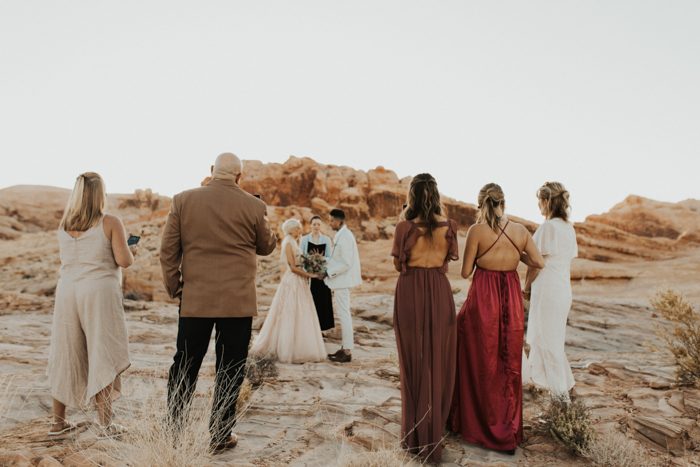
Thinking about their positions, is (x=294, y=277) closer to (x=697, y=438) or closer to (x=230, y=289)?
(x=230, y=289)

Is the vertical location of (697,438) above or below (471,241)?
below

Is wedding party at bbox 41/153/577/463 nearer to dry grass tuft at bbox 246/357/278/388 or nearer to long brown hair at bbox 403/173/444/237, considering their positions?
long brown hair at bbox 403/173/444/237

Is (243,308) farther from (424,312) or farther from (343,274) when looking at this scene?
(343,274)

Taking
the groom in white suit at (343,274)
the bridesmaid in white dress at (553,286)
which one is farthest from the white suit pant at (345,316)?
the bridesmaid in white dress at (553,286)

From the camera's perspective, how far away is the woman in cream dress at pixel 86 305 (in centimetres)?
389

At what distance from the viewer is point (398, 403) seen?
214 inches

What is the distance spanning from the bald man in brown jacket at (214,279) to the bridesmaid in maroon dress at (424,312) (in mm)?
1263

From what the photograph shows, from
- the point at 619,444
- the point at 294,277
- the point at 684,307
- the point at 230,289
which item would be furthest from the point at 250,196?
the point at 684,307

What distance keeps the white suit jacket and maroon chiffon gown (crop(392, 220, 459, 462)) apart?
12.5 feet

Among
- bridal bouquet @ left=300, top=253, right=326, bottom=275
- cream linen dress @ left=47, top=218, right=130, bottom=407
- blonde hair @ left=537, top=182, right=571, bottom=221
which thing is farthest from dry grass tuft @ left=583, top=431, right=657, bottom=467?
bridal bouquet @ left=300, top=253, right=326, bottom=275

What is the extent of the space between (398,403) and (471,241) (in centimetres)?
220

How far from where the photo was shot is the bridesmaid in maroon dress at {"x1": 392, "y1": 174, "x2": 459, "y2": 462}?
4.00 metres

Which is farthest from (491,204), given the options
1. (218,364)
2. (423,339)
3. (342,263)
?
(342,263)

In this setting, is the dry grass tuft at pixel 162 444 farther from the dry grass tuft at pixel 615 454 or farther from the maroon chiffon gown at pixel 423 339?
the dry grass tuft at pixel 615 454
